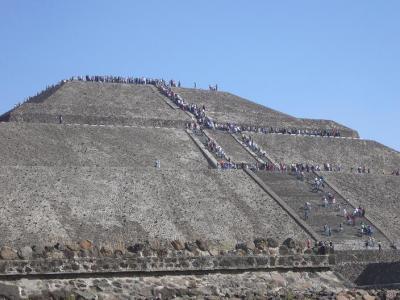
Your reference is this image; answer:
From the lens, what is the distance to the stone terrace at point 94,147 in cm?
4450

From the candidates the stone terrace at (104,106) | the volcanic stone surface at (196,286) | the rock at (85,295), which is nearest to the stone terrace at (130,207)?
the stone terrace at (104,106)

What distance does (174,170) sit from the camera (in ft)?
144

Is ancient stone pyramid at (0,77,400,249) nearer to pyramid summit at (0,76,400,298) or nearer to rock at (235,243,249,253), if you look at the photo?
pyramid summit at (0,76,400,298)

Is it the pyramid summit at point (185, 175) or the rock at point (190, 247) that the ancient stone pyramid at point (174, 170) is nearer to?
the pyramid summit at point (185, 175)

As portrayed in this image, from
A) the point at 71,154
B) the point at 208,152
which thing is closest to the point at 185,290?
the point at 71,154

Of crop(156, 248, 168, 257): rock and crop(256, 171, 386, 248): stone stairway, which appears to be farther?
crop(256, 171, 386, 248): stone stairway

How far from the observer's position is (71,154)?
45531 mm

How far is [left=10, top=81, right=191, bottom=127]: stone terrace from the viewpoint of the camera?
52.6 meters

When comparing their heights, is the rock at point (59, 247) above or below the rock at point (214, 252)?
above

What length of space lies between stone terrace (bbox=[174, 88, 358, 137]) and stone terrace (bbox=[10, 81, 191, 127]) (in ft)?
7.80

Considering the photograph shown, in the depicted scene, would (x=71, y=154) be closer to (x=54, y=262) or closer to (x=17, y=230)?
(x=17, y=230)

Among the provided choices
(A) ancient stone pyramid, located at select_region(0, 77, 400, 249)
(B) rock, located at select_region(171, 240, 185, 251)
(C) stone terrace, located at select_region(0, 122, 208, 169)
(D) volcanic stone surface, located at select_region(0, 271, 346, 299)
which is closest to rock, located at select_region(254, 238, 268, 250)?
(D) volcanic stone surface, located at select_region(0, 271, 346, 299)

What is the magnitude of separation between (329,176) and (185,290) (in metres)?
39.2

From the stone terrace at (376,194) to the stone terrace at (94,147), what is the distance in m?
6.86
